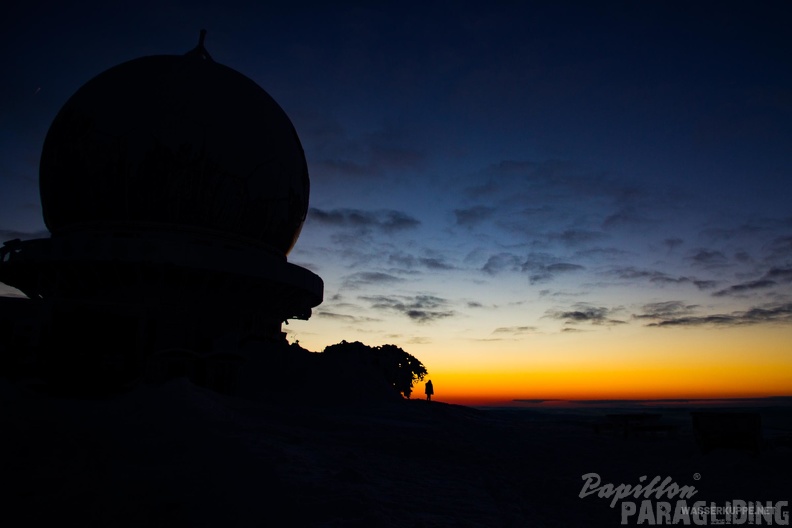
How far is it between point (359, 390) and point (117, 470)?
1843cm

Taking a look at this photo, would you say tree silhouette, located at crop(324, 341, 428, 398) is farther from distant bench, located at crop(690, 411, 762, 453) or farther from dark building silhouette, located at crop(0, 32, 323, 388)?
distant bench, located at crop(690, 411, 762, 453)

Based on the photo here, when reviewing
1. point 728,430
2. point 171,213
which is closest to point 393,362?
point 171,213

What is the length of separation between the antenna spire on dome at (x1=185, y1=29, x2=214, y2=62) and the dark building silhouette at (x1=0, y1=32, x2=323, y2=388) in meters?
1.38

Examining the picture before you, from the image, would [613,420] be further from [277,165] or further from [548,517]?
[277,165]

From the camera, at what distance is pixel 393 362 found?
146 feet

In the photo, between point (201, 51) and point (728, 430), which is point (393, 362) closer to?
point (201, 51)

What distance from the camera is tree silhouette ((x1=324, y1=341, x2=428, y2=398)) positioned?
43688 millimetres

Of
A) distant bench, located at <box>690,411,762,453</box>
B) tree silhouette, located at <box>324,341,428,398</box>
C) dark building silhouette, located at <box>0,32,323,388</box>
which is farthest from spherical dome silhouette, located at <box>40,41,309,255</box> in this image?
distant bench, located at <box>690,411,762,453</box>

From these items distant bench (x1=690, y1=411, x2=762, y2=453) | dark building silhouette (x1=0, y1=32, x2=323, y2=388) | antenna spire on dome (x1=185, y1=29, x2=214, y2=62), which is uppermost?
antenna spire on dome (x1=185, y1=29, x2=214, y2=62)

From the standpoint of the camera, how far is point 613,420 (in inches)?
752

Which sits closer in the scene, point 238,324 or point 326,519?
point 326,519

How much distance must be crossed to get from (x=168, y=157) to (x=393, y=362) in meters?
26.0

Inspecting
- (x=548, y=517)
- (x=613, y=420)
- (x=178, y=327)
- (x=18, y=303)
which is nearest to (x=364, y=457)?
(x=548, y=517)

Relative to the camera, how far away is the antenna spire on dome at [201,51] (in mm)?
29906
